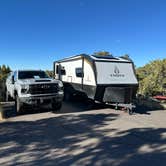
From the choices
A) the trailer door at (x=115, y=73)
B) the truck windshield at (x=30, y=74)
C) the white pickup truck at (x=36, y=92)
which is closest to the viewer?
the white pickup truck at (x=36, y=92)

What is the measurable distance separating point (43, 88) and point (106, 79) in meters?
3.37

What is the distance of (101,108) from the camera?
44.2 feet

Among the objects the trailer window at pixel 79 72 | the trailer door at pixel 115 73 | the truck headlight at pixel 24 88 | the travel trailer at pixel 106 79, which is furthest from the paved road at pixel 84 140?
the trailer window at pixel 79 72

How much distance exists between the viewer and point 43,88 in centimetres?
1153

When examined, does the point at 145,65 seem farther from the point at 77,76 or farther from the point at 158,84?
the point at 77,76

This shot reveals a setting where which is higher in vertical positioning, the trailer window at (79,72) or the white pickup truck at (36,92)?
the trailer window at (79,72)

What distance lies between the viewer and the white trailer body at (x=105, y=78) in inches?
482

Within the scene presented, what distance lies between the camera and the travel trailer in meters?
12.2

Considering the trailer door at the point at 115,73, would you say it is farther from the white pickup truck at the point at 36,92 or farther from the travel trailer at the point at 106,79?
the white pickup truck at the point at 36,92

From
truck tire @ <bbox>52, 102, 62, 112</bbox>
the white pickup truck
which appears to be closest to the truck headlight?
the white pickup truck

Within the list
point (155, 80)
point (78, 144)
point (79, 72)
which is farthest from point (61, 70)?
point (155, 80)

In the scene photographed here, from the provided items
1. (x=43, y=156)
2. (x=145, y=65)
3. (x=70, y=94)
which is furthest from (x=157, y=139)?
(x=145, y=65)

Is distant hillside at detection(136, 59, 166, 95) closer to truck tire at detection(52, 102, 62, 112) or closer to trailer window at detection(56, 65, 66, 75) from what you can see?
trailer window at detection(56, 65, 66, 75)

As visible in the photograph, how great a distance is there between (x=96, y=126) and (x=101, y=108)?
4614 millimetres
